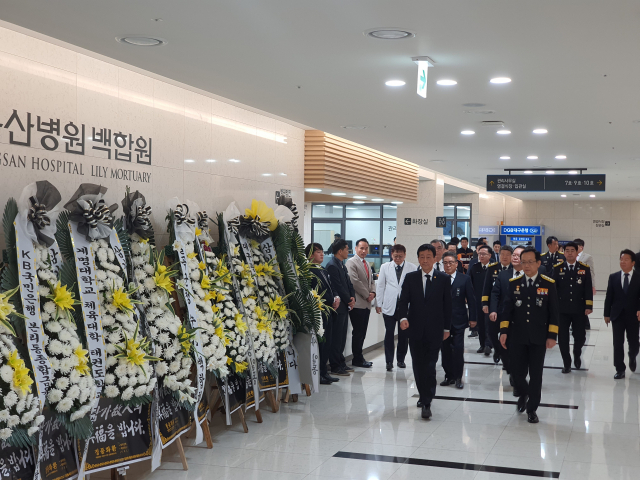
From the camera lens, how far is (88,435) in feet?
14.3

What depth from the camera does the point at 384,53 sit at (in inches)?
213

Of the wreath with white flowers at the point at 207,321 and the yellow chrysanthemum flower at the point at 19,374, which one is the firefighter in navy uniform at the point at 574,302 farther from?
the yellow chrysanthemum flower at the point at 19,374

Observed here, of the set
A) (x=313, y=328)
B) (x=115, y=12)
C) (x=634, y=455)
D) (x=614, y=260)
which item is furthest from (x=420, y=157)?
(x=614, y=260)

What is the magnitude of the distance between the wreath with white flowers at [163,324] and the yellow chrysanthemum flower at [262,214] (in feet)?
5.84

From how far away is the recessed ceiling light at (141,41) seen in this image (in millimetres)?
5035

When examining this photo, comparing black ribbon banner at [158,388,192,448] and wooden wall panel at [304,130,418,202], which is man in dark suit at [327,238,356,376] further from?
black ribbon banner at [158,388,192,448]

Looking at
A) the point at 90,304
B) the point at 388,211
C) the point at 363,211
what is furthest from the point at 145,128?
the point at 388,211

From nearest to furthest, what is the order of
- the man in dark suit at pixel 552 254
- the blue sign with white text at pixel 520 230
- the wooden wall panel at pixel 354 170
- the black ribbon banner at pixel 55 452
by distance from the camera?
the black ribbon banner at pixel 55 452 < the wooden wall panel at pixel 354 170 < the man in dark suit at pixel 552 254 < the blue sign with white text at pixel 520 230

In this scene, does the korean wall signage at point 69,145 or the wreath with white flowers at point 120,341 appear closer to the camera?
the wreath with white flowers at point 120,341

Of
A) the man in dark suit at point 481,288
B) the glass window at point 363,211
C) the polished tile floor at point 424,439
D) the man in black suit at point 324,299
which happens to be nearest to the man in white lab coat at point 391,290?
the polished tile floor at point 424,439

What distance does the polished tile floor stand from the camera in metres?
5.22

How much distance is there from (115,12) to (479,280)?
8.04 metres

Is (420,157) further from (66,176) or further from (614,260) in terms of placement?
(614,260)

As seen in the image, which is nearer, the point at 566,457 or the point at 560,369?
the point at 566,457
